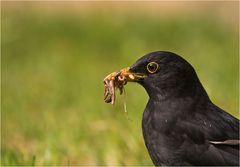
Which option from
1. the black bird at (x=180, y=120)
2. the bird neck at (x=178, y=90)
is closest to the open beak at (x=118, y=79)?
the black bird at (x=180, y=120)

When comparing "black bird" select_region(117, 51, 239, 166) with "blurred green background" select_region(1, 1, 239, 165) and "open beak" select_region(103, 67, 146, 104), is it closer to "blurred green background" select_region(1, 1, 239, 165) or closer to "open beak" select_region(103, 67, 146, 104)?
"open beak" select_region(103, 67, 146, 104)

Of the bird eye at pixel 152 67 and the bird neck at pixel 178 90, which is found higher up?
the bird eye at pixel 152 67

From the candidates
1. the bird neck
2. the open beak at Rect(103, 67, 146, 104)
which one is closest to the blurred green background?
the open beak at Rect(103, 67, 146, 104)

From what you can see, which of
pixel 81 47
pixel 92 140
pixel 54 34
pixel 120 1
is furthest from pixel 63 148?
pixel 120 1

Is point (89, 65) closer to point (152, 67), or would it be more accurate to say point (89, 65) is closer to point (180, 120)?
point (152, 67)

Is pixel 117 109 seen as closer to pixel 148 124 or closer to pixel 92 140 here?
pixel 92 140

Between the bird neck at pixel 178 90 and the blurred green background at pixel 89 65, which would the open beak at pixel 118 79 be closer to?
the bird neck at pixel 178 90

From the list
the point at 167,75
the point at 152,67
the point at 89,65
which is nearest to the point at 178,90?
the point at 167,75
